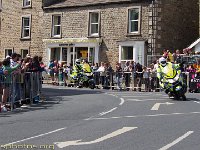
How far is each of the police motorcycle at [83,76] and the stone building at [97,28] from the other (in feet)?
20.1

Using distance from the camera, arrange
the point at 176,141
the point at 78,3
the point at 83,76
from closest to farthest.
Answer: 1. the point at 176,141
2. the point at 83,76
3. the point at 78,3

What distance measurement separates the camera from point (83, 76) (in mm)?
30828

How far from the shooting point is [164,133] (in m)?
11.1

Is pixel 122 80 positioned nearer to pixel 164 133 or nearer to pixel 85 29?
pixel 85 29

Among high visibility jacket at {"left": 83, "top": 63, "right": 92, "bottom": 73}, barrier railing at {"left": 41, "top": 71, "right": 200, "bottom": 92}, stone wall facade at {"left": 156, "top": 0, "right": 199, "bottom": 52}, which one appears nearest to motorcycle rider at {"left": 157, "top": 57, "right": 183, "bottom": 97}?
barrier railing at {"left": 41, "top": 71, "right": 200, "bottom": 92}

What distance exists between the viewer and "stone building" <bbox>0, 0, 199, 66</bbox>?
35688 millimetres

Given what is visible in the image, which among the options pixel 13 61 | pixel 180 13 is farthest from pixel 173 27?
pixel 13 61

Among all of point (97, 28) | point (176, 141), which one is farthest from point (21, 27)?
point (176, 141)

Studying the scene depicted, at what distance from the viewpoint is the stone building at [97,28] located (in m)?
35.7

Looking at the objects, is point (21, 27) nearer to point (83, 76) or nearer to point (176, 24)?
point (83, 76)

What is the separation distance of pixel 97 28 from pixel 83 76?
8.62 m

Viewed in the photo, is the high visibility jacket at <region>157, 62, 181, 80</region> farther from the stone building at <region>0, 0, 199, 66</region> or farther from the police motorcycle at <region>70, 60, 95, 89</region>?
the stone building at <region>0, 0, 199, 66</region>

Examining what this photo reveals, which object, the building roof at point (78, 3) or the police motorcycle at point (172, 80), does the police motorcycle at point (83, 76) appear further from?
the police motorcycle at point (172, 80)

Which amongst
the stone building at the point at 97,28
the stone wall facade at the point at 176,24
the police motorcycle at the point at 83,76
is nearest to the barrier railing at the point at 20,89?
the police motorcycle at the point at 83,76
